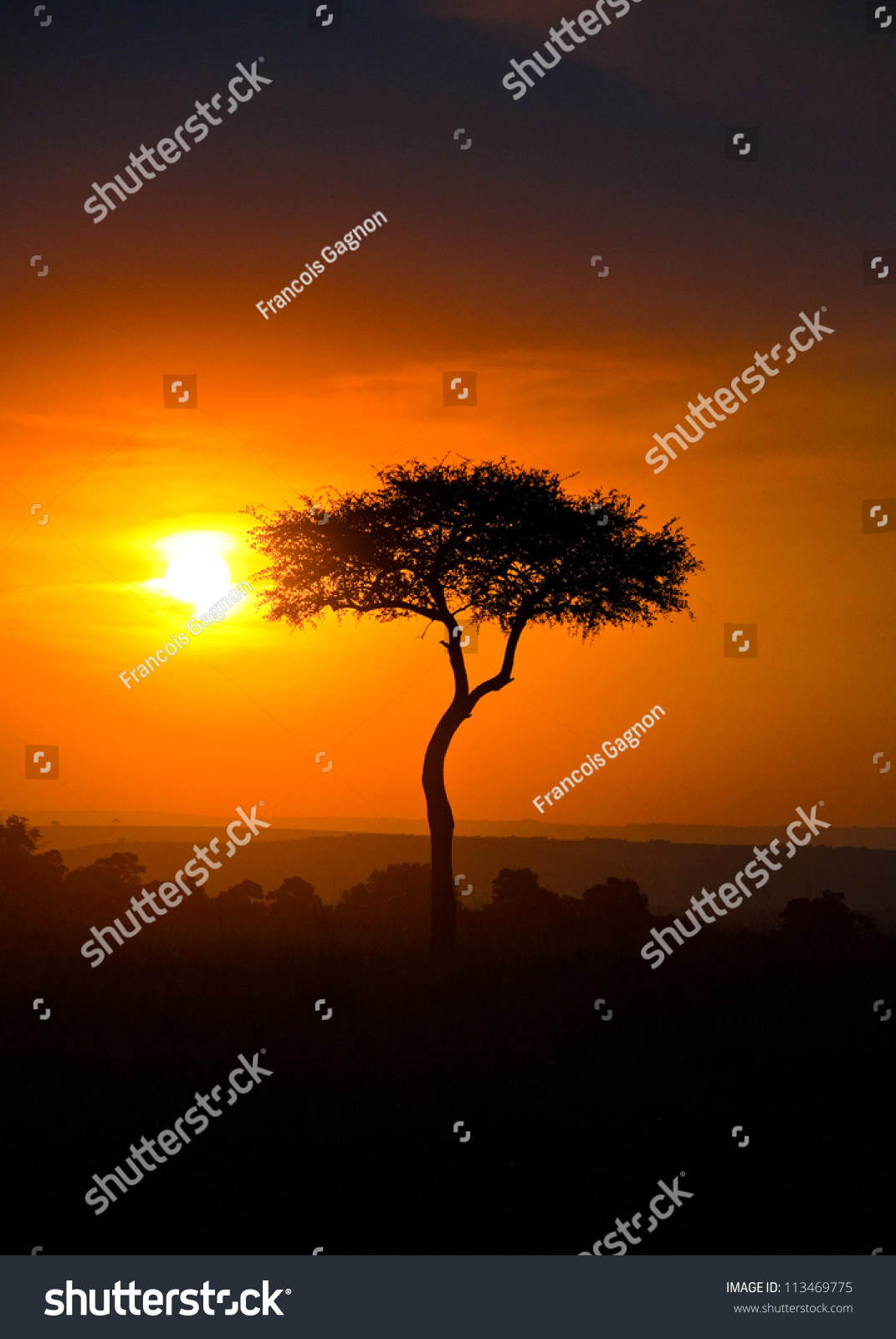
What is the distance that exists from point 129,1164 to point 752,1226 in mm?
6088

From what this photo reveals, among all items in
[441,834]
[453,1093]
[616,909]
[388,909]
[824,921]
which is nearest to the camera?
[453,1093]

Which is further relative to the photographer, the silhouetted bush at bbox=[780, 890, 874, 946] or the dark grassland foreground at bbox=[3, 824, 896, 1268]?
the silhouetted bush at bbox=[780, 890, 874, 946]

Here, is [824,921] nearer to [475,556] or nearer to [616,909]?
[616,909]

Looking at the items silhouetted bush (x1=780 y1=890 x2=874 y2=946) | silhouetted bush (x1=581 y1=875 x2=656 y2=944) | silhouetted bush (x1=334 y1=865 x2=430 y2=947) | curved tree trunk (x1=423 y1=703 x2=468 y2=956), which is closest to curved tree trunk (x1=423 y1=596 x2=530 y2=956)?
curved tree trunk (x1=423 y1=703 x2=468 y2=956)

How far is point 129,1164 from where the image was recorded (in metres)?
11.1

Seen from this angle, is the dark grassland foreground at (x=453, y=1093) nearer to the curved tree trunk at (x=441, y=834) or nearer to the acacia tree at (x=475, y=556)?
the curved tree trunk at (x=441, y=834)

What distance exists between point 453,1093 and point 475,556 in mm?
A: 14110

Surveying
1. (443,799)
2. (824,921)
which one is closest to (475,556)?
(443,799)

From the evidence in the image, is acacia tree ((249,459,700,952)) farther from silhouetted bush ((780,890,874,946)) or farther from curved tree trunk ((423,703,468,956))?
silhouetted bush ((780,890,874,946))

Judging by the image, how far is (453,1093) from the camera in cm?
1287

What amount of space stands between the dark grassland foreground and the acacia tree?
7.51 meters

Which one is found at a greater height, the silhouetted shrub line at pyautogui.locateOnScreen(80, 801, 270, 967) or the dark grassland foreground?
the silhouetted shrub line at pyautogui.locateOnScreen(80, 801, 270, 967)

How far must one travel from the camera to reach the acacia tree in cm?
2464

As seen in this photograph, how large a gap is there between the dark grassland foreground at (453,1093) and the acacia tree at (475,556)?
7515mm
